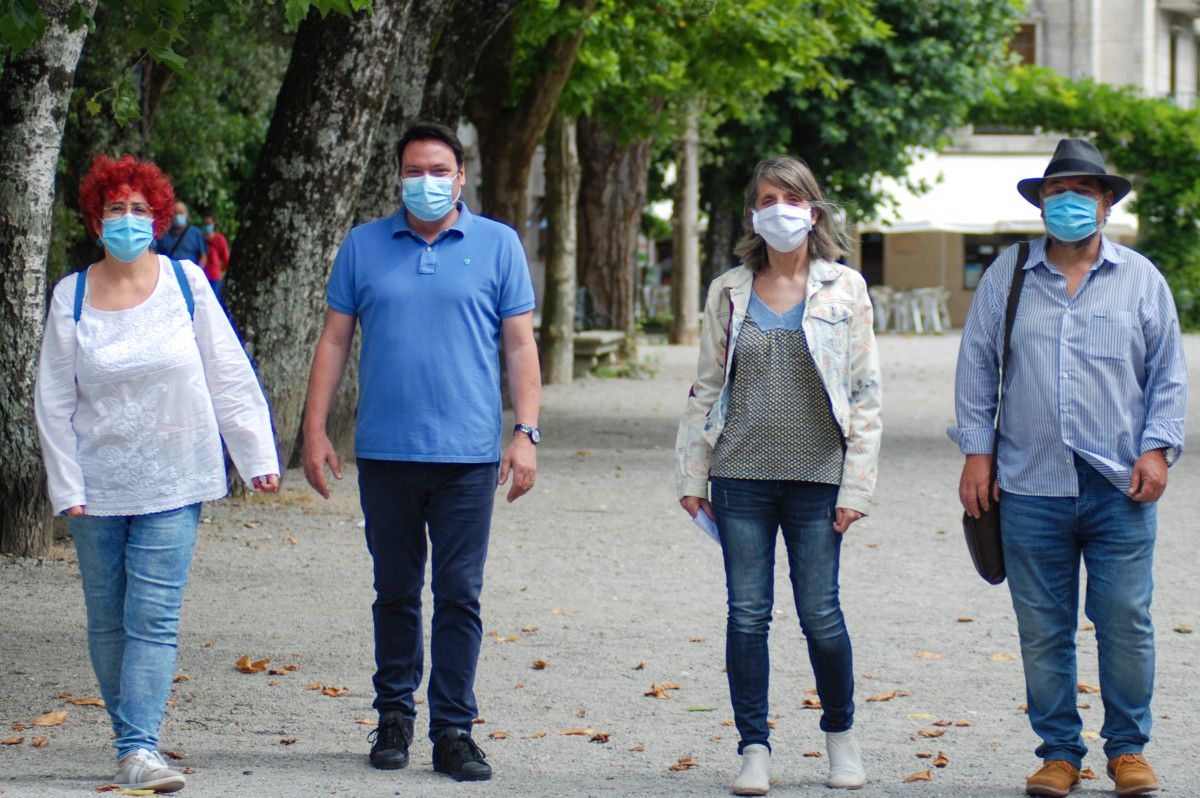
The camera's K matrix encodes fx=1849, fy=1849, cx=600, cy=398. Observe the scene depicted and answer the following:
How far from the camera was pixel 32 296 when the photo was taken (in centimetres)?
873

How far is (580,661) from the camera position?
712cm

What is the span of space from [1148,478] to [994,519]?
1.56ft

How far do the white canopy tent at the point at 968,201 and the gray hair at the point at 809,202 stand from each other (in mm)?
32372

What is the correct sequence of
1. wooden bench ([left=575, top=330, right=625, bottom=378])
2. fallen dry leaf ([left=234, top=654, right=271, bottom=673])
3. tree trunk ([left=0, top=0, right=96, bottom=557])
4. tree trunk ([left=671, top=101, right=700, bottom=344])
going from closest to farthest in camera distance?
fallen dry leaf ([left=234, top=654, right=271, bottom=673])
tree trunk ([left=0, top=0, right=96, bottom=557])
wooden bench ([left=575, top=330, right=625, bottom=378])
tree trunk ([left=671, top=101, right=700, bottom=344])

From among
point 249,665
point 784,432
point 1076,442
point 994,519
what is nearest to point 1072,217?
point 1076,442

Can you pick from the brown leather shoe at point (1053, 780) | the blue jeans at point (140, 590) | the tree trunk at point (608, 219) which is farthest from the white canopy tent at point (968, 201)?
the blue jeans at point (140, 590)

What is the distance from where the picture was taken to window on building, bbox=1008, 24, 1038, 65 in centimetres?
4784

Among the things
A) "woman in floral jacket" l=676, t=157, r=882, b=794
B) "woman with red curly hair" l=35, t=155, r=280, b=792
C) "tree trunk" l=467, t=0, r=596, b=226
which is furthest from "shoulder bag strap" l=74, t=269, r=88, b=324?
"tree trunk" l=467, t=0, r=596, b=226

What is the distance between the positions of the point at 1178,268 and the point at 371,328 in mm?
35404

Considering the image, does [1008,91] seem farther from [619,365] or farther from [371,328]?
[371,328]

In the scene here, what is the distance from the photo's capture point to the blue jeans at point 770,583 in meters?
5.03

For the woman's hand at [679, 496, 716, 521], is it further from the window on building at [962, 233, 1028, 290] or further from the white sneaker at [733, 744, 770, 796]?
the window on building at [962, 233, 1028, 290]

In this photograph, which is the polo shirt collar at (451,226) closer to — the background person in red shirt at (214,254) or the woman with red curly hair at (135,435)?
the woman with red curly hair at (135,435)

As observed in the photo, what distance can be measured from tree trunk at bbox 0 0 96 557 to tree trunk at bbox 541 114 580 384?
11.6 metres
